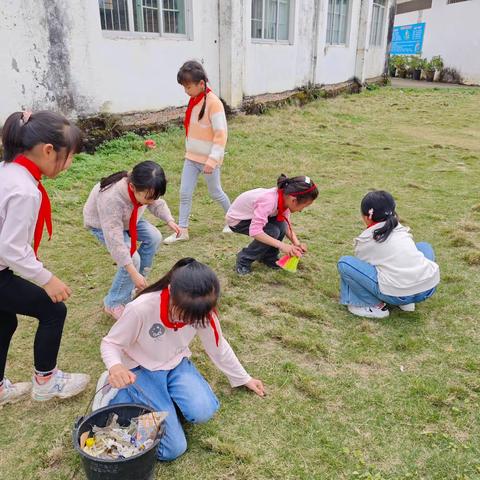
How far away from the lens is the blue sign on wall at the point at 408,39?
2183cm

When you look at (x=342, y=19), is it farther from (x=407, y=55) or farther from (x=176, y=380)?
(x=176, y=380)

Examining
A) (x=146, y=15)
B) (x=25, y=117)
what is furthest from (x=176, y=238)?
(x=146, y=15)

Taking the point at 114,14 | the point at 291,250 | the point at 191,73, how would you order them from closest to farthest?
the point at 291,250 < the point at 191,73 < the point at 114,14

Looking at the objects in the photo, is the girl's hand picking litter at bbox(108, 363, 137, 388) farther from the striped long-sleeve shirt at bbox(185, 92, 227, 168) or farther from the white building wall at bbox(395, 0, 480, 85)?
the white building wall at bbox(395, 0, 480, 85)

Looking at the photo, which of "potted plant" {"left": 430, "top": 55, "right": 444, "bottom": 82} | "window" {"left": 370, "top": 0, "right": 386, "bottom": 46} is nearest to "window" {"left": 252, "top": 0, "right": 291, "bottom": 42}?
"window" {"left": 370, "top": 0, "right": 386, "bottom": 46}

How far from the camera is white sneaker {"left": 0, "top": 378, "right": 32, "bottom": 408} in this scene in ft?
7.65

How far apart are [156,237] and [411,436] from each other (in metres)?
1.85

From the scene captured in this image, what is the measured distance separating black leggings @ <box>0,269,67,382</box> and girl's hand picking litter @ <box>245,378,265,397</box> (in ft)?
3.10

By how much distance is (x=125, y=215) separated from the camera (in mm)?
2705

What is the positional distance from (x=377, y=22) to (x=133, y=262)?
53.2 ft

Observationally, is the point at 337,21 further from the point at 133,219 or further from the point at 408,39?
the point at 133,219

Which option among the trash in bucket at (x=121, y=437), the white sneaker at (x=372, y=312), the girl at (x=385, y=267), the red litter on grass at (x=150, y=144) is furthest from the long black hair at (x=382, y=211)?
the red litter on grass at (x=150, y=144)

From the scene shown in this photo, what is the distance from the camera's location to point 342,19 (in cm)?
1366

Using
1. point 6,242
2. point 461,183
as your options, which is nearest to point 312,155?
point 461,183
